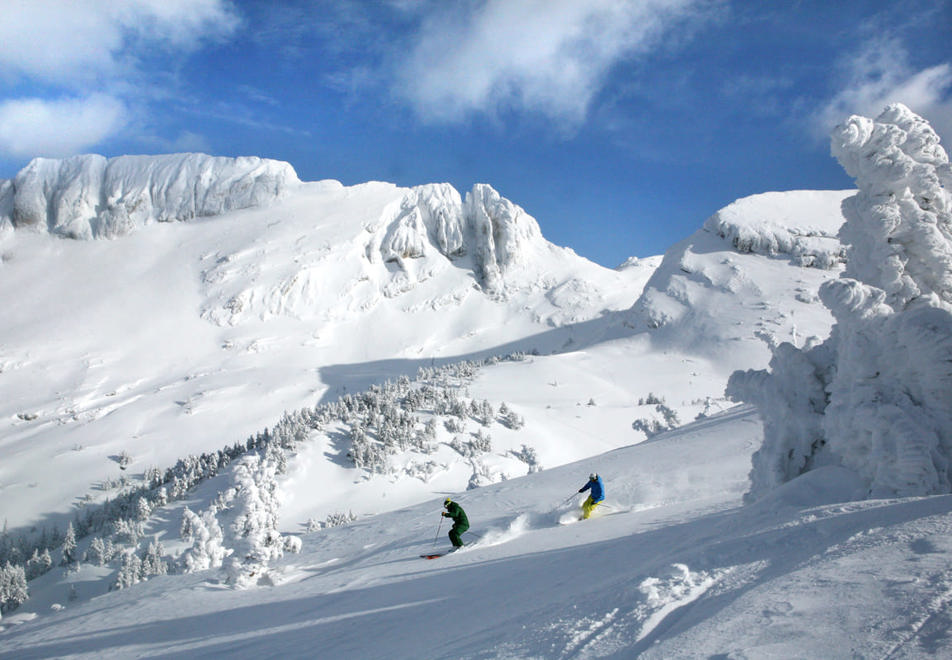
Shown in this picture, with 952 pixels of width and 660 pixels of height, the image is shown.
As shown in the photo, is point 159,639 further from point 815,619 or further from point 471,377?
point 471,377

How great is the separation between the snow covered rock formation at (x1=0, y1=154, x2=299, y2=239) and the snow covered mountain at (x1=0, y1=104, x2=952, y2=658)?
0.87m

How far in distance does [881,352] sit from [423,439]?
19159 mm

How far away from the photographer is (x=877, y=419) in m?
6.20

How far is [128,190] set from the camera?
69.1 meters

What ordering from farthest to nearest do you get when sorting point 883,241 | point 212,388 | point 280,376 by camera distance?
point 280,376 < point 212,388 < point 883,241

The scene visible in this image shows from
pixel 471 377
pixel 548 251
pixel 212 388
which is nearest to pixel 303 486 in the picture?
pixel 471 377

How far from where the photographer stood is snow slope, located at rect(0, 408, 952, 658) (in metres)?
3.11

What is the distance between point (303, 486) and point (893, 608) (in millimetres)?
20662

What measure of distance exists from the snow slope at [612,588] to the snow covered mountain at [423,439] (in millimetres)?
37

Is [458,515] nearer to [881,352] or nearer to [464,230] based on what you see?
[881,352]

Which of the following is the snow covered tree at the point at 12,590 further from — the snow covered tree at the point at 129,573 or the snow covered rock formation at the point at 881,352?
the snow covered rock formation at the point at 881,352

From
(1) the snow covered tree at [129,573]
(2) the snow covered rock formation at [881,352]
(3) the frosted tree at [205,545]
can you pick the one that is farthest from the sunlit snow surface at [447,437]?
(3) the frosted tree at [205,545]

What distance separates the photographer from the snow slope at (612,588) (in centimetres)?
311

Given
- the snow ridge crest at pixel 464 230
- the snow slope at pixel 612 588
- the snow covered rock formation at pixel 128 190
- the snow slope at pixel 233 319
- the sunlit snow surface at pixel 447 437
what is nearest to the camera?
the snow slope at pixel 612 588
